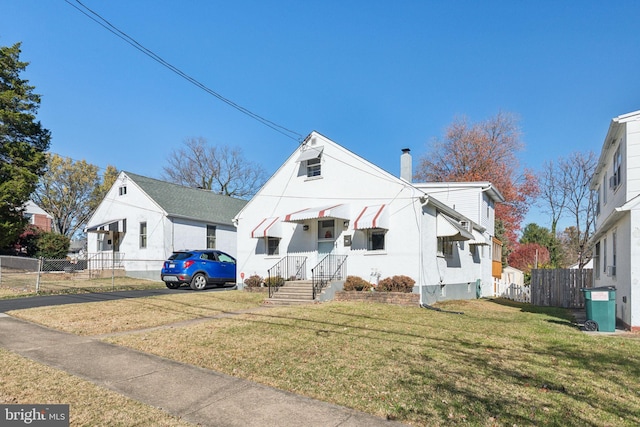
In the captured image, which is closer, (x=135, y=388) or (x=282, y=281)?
(x=135, y=388)

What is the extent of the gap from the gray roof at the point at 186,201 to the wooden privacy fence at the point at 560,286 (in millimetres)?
18570

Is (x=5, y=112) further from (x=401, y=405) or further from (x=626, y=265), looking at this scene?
(x=626, y=265)

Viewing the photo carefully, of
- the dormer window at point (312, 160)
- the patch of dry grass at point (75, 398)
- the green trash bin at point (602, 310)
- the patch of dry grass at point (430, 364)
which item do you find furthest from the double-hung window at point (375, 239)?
the patch of dry grass at point (75, 398)

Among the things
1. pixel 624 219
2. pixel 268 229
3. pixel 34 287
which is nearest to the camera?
pixel 624 219

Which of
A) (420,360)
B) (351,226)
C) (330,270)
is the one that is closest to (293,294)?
(330,270)

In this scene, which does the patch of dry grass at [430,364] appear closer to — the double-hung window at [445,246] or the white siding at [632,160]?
the white siding at [632,160]

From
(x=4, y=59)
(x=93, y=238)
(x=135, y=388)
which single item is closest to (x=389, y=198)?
(x=135, y=388)

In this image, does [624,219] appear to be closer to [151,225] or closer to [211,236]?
[211,236]

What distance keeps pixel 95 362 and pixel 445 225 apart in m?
12.2

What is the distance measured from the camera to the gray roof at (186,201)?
2448 cm

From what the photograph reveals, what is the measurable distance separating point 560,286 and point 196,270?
52.9 feet

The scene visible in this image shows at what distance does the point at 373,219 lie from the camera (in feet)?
46.2

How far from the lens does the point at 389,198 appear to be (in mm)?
14773

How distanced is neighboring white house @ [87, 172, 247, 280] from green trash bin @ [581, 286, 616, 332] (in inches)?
807
